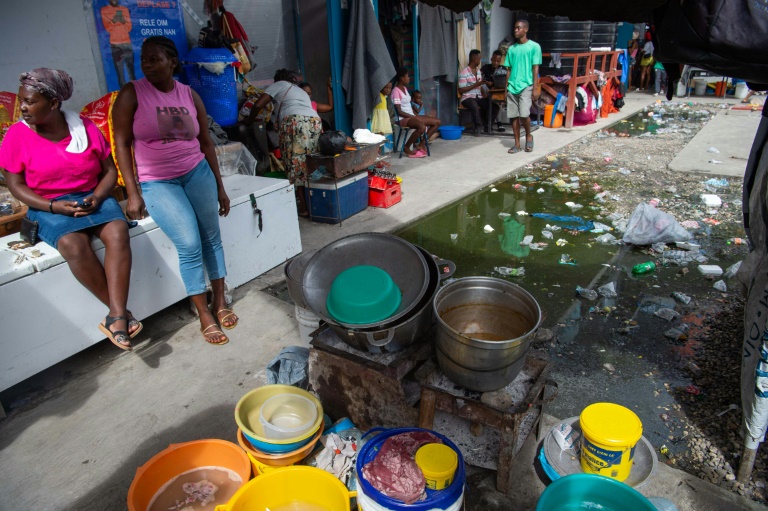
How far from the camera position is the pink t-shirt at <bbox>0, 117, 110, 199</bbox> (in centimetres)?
310

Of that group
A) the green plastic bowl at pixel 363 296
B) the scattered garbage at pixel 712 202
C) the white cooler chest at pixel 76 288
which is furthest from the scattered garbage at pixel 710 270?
the white cooler chest at pixel 76 288

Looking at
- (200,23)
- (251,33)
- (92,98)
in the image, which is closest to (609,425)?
(92,98)

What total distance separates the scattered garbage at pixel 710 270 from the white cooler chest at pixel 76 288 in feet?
13.0

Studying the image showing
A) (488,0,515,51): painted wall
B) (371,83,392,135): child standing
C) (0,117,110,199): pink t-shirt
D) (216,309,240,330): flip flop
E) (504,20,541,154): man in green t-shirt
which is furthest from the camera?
(488,0,515,51): painted wall

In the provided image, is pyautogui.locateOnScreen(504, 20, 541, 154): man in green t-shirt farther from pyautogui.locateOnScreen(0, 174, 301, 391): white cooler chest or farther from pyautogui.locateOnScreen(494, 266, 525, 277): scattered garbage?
pyautogui.locateOnScreen(0, 174, 301, 391): white cooler chest

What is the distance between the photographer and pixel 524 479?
248cm

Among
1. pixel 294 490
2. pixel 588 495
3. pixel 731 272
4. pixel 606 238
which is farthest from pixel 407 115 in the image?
pixel 588 495

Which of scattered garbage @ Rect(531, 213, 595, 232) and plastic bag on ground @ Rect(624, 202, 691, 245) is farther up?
plastic bag on ground @ Rect(624, 202, 691, 245)

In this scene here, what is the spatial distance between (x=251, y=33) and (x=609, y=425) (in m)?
6.32

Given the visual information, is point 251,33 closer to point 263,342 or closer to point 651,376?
point 263,342

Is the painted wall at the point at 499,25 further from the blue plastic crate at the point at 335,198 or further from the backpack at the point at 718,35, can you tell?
the backpack at the point at 718,35

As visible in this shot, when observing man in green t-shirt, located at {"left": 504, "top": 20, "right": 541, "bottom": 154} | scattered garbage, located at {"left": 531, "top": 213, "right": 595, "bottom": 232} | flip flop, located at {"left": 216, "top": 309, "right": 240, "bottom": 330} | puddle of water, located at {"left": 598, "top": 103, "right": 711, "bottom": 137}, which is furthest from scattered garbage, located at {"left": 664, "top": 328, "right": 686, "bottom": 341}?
puddle of water, located at {"left": 598, "top": 103, "right": 711, "bottom": 137}

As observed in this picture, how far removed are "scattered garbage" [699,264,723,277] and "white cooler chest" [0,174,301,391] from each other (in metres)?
3.97

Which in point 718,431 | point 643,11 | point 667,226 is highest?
point 643,11
